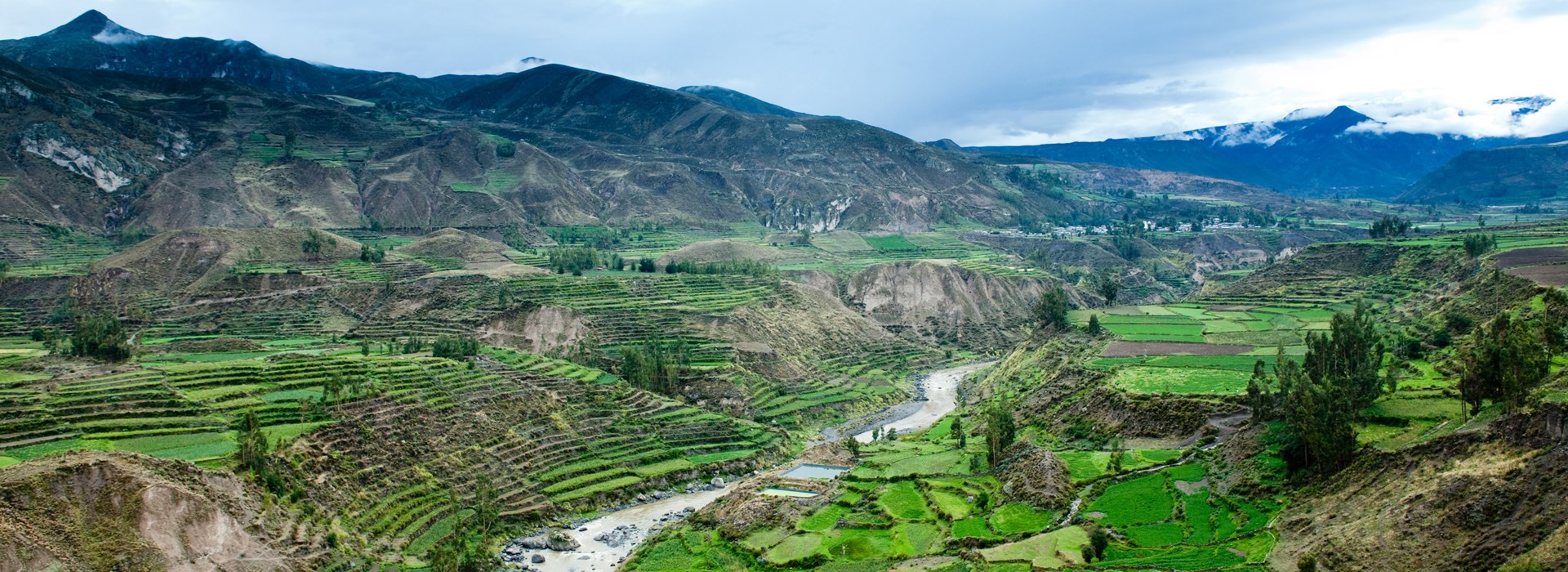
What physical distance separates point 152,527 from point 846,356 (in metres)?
91.9

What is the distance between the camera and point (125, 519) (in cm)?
5125

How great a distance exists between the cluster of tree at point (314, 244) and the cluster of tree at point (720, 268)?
5237 centimetres

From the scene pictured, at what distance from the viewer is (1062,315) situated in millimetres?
121062

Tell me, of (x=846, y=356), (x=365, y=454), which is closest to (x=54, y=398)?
(x=365, y=454)

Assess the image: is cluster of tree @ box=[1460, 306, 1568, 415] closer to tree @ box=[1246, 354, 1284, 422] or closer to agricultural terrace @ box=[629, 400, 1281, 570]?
tree @ box=[1246, 354, 1284, 422]

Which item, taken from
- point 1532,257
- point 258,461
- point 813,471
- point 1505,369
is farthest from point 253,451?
point 1532,257

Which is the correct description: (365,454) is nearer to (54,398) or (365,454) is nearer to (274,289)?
(54,398)

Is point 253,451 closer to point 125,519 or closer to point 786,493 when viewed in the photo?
point 125,519

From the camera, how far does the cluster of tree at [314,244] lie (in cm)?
14562

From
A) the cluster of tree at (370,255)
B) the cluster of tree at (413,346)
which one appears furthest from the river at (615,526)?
the cluster of tree at (370,255)

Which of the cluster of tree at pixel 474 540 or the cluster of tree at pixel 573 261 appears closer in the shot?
the cluster of tree at pixel 474 540

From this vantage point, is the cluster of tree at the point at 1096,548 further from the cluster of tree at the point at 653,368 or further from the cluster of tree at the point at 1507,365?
the cluster of tree at the point at 653,368

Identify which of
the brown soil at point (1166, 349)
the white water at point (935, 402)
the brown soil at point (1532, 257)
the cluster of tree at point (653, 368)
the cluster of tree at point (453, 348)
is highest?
the brown soil at point (1532, 257)

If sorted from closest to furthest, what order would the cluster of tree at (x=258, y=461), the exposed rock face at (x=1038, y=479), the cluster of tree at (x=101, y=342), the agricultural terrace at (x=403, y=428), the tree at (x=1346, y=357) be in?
1. the tree at (x=1346, y=357)
2. the exposed rock face at (x=1038, y=479)
3. the cluster of tree at (x=258, y=461)
4. the agricultural terrace at (x=403, y=428)
5. the cluster of tree at (x=101, y=342)
